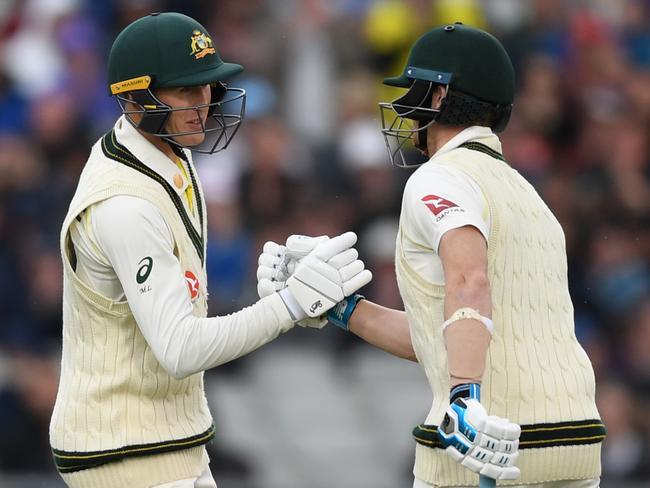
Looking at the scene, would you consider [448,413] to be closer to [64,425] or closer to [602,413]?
[64,425]

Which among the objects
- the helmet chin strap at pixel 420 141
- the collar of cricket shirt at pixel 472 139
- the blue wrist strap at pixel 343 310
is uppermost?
the collar of cricket shirt at pixel 472 139

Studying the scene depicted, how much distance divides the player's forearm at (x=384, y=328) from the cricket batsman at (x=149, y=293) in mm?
329

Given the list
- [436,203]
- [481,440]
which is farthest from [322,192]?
[481,440]

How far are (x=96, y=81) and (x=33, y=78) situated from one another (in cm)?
57

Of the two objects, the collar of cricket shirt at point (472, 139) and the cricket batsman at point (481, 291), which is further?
the collar of cricket shirt at point (472, 139)

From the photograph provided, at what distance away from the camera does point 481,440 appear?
4863mm

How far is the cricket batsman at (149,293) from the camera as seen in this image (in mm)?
5332

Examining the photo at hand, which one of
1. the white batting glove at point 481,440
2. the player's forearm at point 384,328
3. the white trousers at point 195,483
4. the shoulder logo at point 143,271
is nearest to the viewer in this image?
the white batting glove at point 481,440

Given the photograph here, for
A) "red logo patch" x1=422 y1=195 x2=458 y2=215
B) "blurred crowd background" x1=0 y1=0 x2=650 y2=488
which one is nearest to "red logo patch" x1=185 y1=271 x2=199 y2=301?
"red logo patch" x1=422 y1=195 x2=458 y2=215

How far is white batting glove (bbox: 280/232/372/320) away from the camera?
5543mm

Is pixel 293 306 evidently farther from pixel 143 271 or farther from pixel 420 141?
pixel 420 141

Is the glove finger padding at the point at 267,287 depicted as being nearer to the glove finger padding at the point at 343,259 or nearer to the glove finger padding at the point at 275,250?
the glove finger padding at the point at 275,250

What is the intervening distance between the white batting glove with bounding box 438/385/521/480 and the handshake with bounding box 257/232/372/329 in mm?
815

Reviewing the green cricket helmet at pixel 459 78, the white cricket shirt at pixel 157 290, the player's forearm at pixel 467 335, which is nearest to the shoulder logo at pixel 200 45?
the white cricket shirt at pixel 157 290
